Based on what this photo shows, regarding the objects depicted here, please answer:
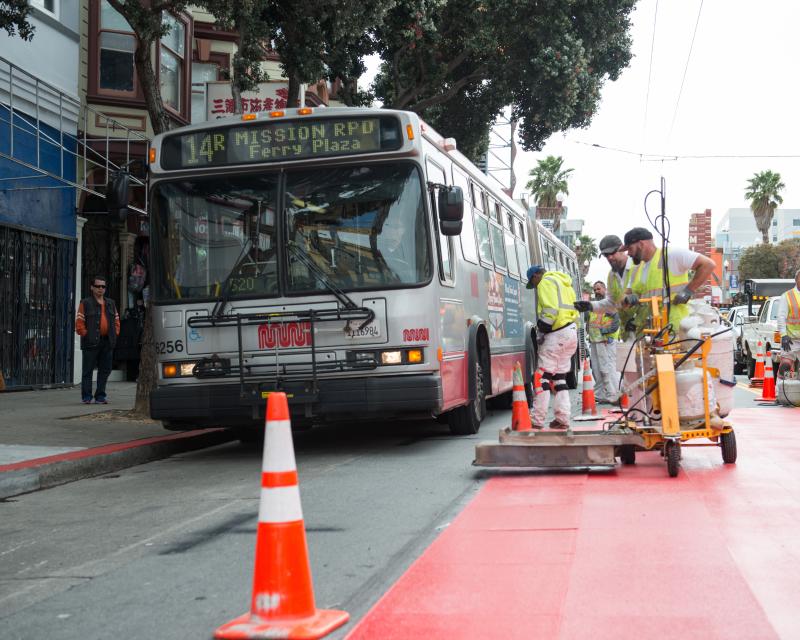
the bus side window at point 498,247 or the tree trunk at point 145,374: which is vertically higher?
the bus side window at point 498,247

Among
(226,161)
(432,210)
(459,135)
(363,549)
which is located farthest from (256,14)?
(459,135)

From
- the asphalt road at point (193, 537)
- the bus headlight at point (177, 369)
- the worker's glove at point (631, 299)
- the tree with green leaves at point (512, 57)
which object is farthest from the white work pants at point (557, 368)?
the tree with green leaves at point (512, 57)

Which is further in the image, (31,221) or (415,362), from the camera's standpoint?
Result: (31,221)

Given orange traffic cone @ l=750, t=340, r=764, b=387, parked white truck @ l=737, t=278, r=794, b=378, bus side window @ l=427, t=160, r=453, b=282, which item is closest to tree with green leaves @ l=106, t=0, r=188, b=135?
bus side window @ l=427, t=160, r=453, b=282

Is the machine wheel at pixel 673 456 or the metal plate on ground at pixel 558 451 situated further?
the metal plate on ground at pixel 558 451

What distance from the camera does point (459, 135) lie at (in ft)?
80.6

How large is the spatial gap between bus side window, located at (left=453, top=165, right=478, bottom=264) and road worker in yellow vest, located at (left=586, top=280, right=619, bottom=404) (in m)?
3.89

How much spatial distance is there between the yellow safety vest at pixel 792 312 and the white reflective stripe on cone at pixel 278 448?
1224cm

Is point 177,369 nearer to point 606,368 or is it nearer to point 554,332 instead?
point 554,332

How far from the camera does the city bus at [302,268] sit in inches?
383

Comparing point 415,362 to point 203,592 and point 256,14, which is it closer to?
point 203,592

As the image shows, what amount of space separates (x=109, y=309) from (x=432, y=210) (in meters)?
7.53

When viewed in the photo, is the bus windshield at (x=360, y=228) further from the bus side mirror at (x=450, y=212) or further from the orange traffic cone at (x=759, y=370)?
the orange traffic cone at (x=759, y=370)

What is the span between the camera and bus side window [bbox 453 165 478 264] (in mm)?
11797
